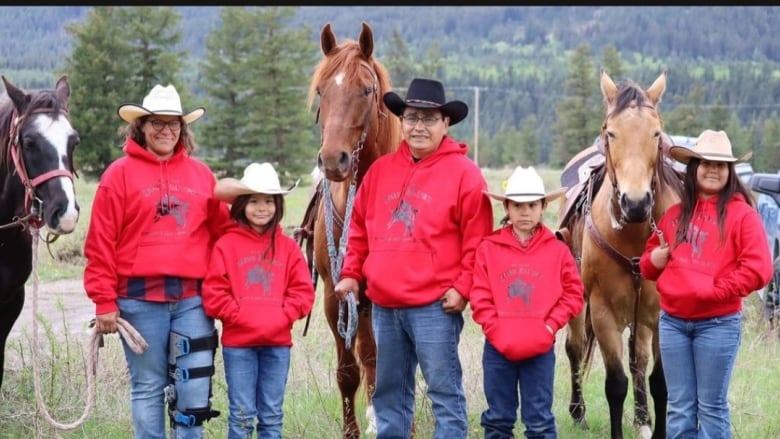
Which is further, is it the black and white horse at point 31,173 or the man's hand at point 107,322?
the black and white horse at point 31,173

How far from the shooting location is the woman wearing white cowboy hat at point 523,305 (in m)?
4.82

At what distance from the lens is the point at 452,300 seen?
15.8ft

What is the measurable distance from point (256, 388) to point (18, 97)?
6.72 feet

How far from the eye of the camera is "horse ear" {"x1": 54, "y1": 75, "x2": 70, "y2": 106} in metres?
5.30

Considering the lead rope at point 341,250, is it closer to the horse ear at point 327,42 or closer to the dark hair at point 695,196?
the horse ear at point 327,42

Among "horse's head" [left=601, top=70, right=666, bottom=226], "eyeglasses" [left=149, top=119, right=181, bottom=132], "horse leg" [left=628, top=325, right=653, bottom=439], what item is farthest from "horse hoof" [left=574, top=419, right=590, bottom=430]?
"eyeglasses" [left=149, top=119, right=181, bottom=132]

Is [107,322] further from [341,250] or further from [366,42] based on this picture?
[366,42]

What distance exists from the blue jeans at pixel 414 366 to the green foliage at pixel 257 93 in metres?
31.8

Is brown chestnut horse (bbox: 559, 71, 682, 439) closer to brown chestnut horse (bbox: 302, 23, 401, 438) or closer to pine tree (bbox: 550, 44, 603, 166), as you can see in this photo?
brown chestnut horse (bbox: 302, 23, 401, 438)

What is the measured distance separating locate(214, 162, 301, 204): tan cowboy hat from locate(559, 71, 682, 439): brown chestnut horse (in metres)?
1.89

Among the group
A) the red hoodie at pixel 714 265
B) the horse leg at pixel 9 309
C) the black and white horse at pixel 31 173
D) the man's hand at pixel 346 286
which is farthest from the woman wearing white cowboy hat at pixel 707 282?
the horse leg at pixel 9 309

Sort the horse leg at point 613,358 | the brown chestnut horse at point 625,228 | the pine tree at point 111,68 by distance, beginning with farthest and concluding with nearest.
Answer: the pine tree at point 111,68
the horse leg at point 613,358
the brown chestnut horse at point 625,228

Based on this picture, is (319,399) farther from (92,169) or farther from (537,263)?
(92,169)

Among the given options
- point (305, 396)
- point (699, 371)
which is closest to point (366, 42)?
point (699, 371)
